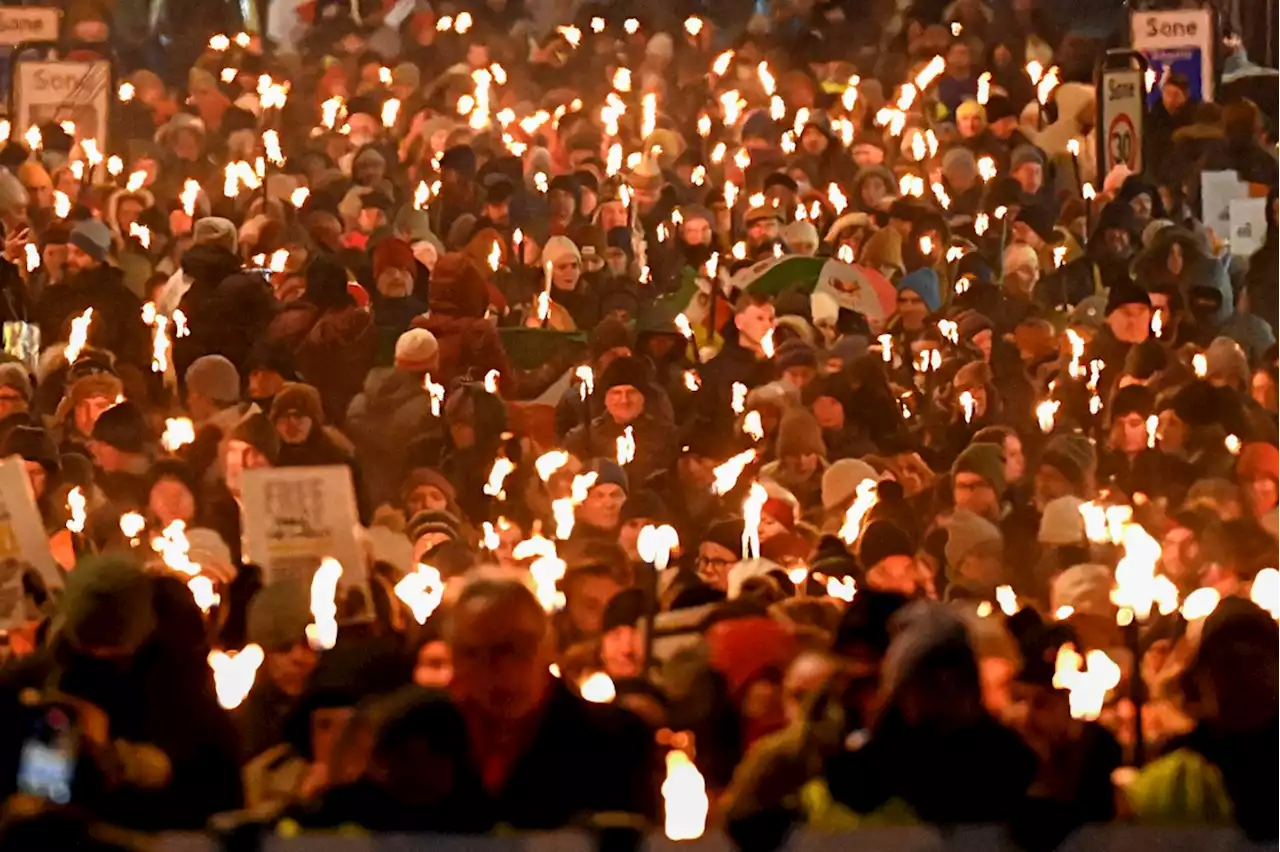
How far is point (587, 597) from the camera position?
6438mm

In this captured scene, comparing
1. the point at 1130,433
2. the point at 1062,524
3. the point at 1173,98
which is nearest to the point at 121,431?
the point at 1062,524

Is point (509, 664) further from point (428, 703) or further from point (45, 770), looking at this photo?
point (45, 770)

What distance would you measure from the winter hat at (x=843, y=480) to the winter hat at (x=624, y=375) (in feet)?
3.62

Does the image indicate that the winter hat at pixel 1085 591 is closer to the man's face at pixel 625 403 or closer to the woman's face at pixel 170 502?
the man's face at pixel 625 403

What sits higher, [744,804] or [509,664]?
[509,664]

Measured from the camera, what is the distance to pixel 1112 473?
27.3 feet

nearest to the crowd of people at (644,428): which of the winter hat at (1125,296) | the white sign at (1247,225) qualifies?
the winter hat at (1125,296)

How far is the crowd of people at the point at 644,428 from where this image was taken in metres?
4.38

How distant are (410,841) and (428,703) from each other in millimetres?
283

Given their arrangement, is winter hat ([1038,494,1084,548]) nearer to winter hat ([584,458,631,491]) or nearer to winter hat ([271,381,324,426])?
winter hat ([584,458,631,491])

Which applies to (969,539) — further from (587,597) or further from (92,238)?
(92,238)

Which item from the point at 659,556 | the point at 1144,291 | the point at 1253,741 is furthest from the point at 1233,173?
the point at 1253,741

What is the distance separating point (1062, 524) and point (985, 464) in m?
0.55

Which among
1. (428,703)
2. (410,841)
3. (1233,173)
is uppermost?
(1233,173)
